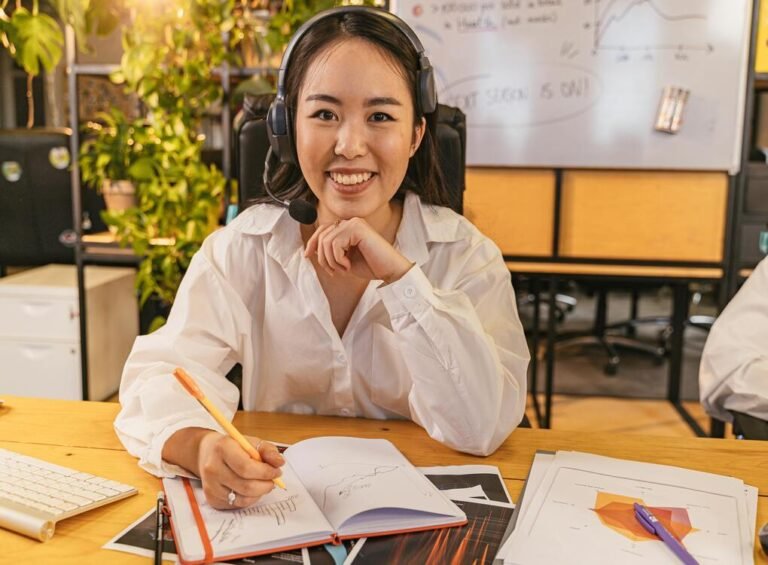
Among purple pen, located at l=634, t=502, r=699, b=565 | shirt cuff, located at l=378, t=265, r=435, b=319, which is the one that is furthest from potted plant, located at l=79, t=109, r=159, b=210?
purple pen, located at l=634, t=502, r=699, b=565

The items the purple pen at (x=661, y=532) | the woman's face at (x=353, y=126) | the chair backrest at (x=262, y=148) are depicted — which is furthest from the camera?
the chair backrest at (x=262, y=148)

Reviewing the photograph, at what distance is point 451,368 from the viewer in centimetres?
103

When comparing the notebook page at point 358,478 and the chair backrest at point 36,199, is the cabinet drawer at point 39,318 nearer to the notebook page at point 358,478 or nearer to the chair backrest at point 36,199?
the chair backrest at point 36,199

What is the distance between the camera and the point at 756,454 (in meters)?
0.98

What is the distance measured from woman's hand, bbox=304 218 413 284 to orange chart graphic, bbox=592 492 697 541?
391 millimetres

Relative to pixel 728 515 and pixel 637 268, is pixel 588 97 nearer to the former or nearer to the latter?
pixel 637 268

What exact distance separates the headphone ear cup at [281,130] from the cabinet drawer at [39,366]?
5.93ft

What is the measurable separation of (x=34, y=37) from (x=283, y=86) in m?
1.63

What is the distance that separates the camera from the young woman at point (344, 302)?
3.23 ft

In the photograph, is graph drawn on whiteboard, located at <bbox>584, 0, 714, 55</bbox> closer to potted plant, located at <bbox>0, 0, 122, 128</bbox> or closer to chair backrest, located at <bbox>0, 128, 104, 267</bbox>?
potted plant, located at <bbox>0, 0, 122, 128</bbox>

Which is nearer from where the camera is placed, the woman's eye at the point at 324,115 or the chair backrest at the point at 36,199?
the woman's eye at the point at 324,115

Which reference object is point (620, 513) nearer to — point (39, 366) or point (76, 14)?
point (76, 14)

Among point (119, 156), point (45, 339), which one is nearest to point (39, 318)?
point (45, 339)

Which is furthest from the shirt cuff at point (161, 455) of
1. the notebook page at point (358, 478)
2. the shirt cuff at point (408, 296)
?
the shirt cuff at point (408, 296)
